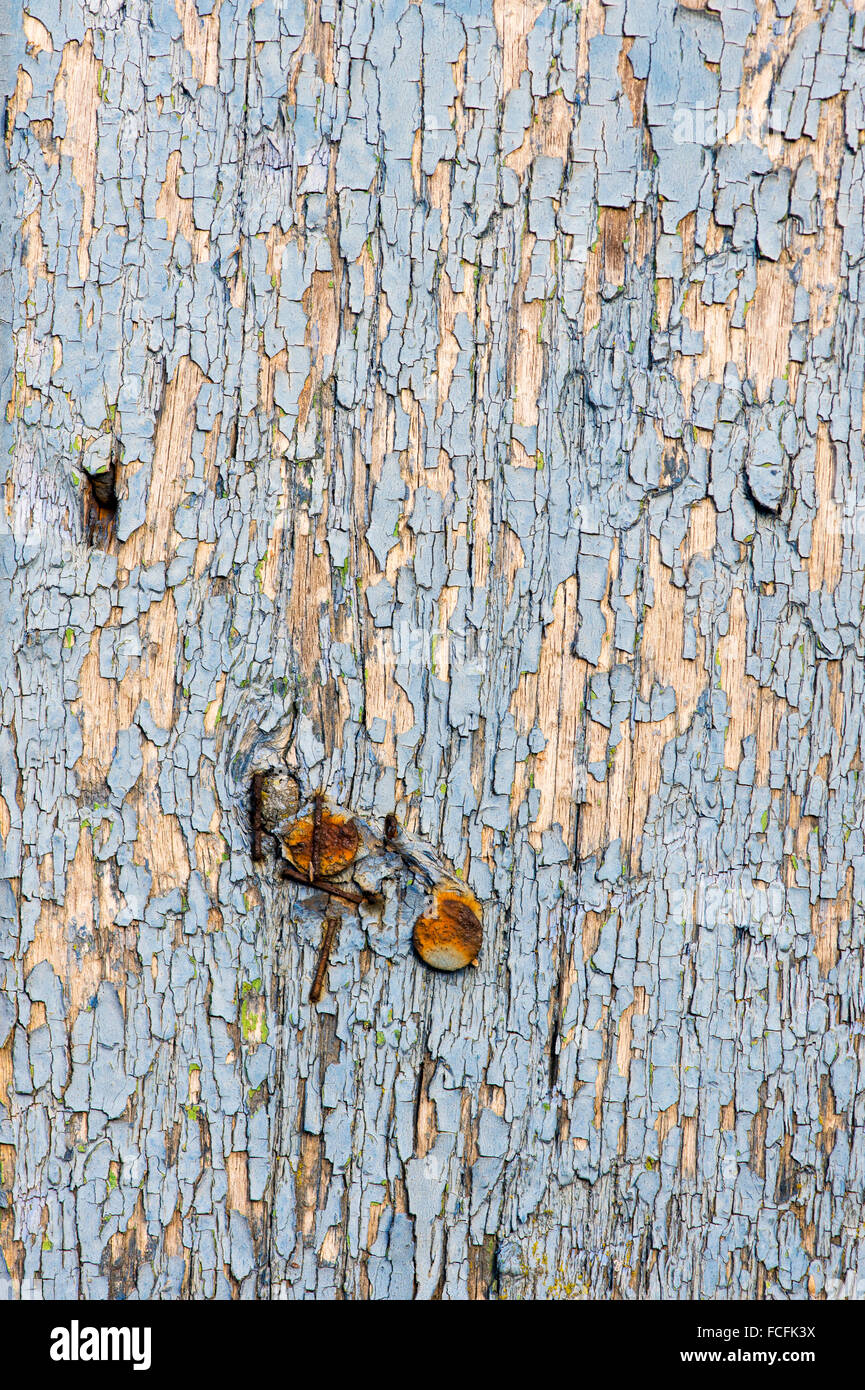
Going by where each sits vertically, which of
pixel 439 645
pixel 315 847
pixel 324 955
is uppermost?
pixel 439 645

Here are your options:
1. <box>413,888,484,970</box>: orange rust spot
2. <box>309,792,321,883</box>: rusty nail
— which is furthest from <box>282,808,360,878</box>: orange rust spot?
<box>413,888,484,970</box>: orange rust spot

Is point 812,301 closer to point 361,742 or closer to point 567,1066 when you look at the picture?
point 361,742

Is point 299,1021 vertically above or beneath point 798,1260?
above

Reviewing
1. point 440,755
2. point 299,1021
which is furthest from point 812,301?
point 299,1021

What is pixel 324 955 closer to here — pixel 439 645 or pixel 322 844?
pixel 322 844

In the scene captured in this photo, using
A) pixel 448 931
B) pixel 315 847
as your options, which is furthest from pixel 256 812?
pixel 448 931

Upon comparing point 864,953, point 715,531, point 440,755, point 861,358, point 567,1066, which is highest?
point 861,358
